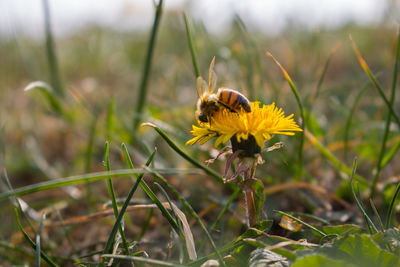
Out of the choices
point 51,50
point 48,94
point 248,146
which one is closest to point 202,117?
point 248,146

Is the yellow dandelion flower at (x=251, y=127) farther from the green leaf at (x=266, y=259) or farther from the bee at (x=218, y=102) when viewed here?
the green leaf at (x=266, y=259)

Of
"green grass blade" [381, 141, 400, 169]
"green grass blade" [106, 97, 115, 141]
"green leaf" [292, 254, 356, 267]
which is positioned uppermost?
"green grass blade" [106, 97, 115, 141]

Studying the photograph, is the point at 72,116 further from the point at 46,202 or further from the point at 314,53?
the point at 314,53

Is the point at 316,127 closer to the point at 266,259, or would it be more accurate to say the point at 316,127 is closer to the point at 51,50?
the point at 266,259

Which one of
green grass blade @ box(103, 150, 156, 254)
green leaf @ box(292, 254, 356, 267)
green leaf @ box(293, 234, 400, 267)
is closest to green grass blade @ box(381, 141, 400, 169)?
green leaf @ box(293, 234, 400, 267)

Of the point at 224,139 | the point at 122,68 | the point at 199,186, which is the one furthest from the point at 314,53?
the point at 224,139

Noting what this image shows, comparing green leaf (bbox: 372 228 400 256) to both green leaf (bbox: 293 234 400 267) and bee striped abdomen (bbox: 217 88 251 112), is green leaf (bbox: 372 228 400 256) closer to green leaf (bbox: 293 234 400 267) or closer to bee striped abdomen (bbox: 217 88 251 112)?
green leaf (bbox: 293 234 400 267)
